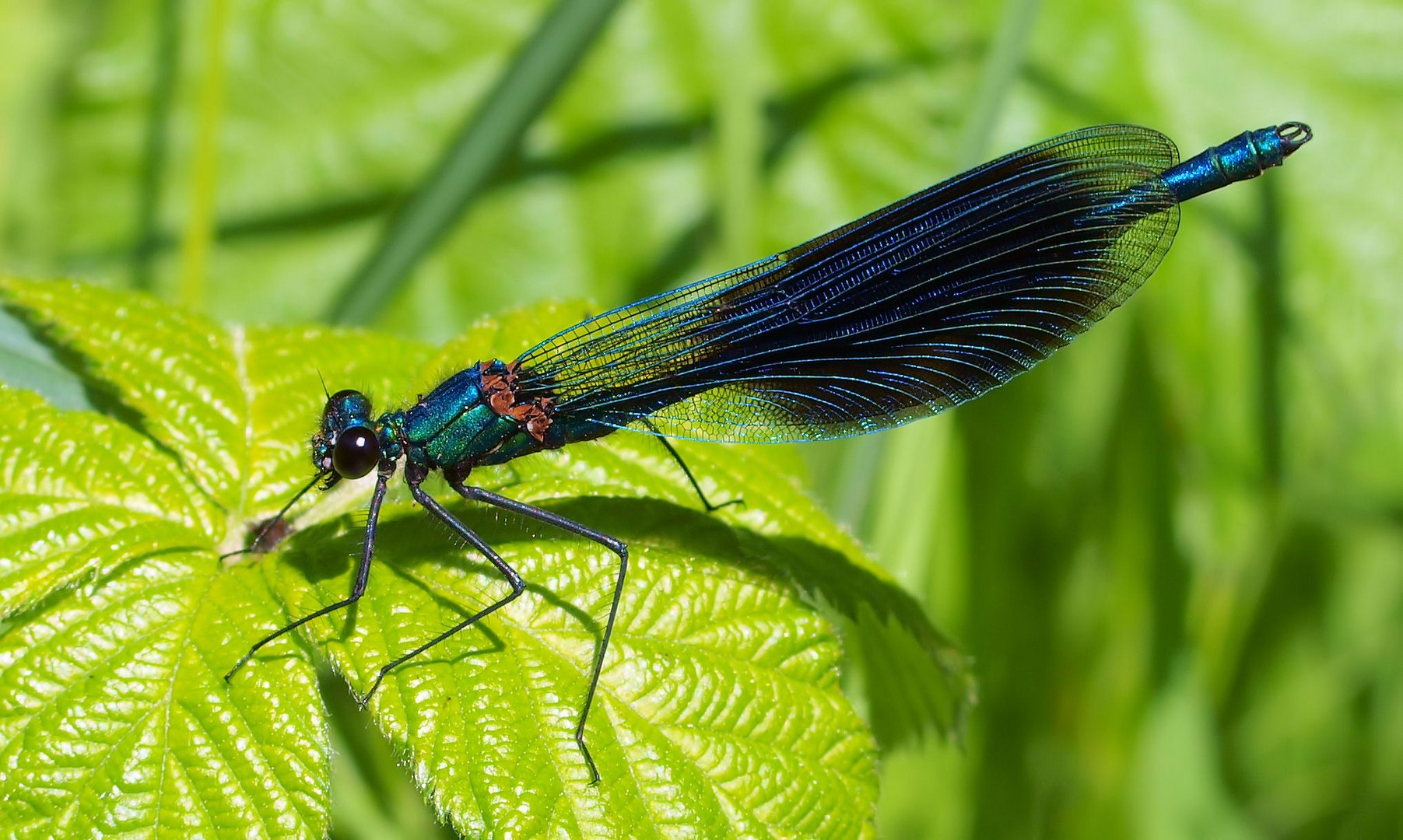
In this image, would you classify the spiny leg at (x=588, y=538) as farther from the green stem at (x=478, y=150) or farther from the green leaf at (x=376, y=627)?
the green stem at (x=478, y=150)

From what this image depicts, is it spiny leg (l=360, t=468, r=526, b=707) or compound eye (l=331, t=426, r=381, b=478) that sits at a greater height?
compound eye (l=331, t=426, r=381, b=478)

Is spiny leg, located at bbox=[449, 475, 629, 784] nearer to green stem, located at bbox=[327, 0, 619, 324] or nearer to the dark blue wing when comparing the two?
A: the dark blue wing

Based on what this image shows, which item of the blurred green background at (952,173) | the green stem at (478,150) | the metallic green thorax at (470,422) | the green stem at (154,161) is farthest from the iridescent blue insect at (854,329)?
the green stem at (154,161)

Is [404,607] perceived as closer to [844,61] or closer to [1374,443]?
[844,61]

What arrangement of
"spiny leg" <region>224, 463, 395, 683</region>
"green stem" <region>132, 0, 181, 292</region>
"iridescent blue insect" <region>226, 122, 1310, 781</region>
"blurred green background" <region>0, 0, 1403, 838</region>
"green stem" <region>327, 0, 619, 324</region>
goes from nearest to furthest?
"spiny leg" <region>224, 463, 395, 683</region> → "iridescent blue insect" <region>226, 122, 1310, 781</region> → "green stem" <region>327, 0, 619, 324</region> → "blurred green background" <region>0, 0, 1403, 838</region> → "green stem" <region>132, 0, 181, 292</region>

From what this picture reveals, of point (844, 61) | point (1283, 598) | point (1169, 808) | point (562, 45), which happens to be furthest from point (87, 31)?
point (1283, 598)

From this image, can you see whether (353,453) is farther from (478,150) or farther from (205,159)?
(205,159)

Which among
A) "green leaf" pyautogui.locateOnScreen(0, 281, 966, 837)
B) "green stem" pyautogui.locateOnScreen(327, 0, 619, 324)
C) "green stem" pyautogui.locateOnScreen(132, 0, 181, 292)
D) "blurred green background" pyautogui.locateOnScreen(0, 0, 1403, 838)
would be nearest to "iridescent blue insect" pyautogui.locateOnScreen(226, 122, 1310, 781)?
"green leaf" pyautogui.locateOnScreen(0, 281, 966, 837)
